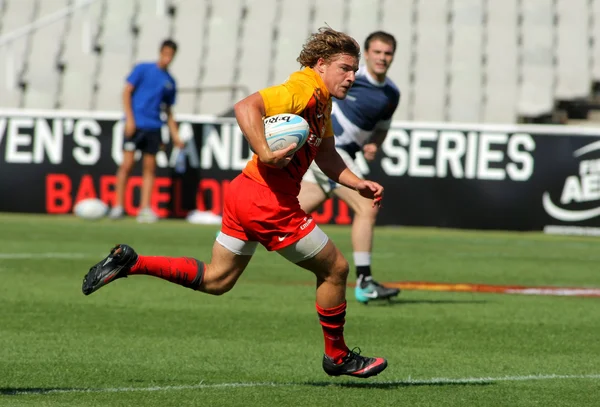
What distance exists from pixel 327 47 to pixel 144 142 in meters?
11.6

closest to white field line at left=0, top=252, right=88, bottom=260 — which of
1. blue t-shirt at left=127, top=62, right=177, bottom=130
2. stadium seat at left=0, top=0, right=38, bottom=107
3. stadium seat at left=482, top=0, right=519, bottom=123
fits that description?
blue t-shirt at left=127, top=62, right=177, bottom=130

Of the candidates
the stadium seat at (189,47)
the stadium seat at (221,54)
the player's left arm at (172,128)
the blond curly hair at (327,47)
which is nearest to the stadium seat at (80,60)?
the stadium seat at (189,47)

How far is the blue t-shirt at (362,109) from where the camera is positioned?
9852 millimetres

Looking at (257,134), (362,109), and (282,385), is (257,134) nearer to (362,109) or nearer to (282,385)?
(282,385)

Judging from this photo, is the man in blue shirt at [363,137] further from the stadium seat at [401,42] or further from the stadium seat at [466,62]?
the stadium seat at [466,62]

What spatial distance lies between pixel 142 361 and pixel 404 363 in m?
1.55

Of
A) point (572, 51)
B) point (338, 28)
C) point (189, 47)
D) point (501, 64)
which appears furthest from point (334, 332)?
point (572, 51)

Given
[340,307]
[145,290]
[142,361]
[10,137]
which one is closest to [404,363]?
[340,307]

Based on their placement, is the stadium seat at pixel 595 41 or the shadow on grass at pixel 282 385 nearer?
the shadow on grass at pixel 282 385

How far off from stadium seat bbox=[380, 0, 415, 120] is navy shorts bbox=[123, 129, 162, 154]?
6.14 m

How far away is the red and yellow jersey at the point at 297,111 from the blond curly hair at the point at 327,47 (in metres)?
0.08

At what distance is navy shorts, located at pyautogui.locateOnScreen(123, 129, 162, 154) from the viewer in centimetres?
1736

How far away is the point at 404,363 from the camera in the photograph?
6793 millimetres

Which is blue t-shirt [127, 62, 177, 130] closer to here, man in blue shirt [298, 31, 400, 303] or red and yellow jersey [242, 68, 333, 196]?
man in blue shirt [298, 31, 400, 303]
